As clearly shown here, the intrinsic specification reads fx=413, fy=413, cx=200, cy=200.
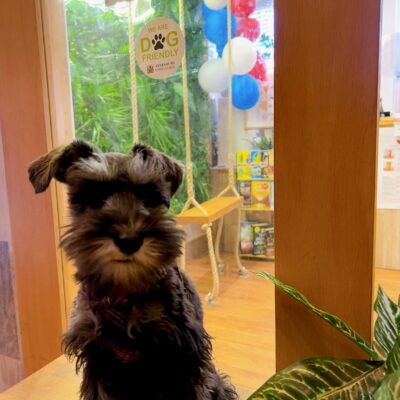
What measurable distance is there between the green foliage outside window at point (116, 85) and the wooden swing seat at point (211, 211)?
0.08 meters

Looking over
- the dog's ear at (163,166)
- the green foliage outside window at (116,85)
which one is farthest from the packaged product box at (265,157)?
the dog's ear at (163,166)

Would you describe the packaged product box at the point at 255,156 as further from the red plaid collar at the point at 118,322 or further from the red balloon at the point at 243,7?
the red plaid collar at the point at 118,322

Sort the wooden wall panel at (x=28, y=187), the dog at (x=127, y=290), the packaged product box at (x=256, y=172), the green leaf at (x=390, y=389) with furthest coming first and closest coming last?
1. the packaged product box at (x=256, y=172)
2. the wooden wall panel at (x=28, y=187)
3. the dog at (x=127, y=290)
4. the green leaf at (x=390, y=389)

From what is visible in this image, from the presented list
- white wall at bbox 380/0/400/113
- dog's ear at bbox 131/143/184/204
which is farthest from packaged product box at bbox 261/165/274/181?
white wall at bbox 380/0/400/113

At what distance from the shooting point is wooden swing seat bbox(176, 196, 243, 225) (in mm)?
2121

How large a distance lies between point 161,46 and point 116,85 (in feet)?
2.47

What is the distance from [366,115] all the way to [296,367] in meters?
0.65

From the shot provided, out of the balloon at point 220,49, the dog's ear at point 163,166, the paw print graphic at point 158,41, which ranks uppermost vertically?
the balloon at point 220,49

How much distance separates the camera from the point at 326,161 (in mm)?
1119

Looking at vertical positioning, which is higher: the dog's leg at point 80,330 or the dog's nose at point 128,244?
the dog's nose at point 128,244

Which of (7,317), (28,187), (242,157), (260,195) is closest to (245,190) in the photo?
(260,195)

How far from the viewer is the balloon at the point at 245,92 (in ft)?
8.23

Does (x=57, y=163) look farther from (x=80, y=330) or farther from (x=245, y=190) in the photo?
(x=245, y=190)

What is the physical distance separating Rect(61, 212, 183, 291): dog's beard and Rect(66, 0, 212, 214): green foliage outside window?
2.97 ft
